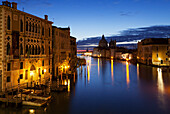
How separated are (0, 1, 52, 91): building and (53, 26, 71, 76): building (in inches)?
189

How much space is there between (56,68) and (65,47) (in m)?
8.65

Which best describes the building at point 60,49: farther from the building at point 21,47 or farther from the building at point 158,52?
the building at point 158,52

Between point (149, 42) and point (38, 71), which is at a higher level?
point (149, 42)

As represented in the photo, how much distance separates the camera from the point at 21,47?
23891mm

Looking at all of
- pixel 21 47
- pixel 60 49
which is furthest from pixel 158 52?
pixel 21 47

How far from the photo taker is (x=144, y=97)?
2328cm

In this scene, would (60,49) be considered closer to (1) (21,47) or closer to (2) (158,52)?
(1) (21,47)

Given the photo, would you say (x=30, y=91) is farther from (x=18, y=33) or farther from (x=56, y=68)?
(x=56, y=68)

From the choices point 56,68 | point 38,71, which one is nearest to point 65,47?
point 56,68

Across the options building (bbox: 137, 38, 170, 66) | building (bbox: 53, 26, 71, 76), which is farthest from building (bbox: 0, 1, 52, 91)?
building (bbox: 137, 38, 170, 66)

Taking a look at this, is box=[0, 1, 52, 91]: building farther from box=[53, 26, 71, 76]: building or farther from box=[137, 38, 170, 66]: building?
box=[137, 38, 170, 66]: building

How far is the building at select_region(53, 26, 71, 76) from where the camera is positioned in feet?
117

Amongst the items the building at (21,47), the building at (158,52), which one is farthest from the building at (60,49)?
the building at (158,52)

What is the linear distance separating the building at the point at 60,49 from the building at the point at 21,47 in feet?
15.7
